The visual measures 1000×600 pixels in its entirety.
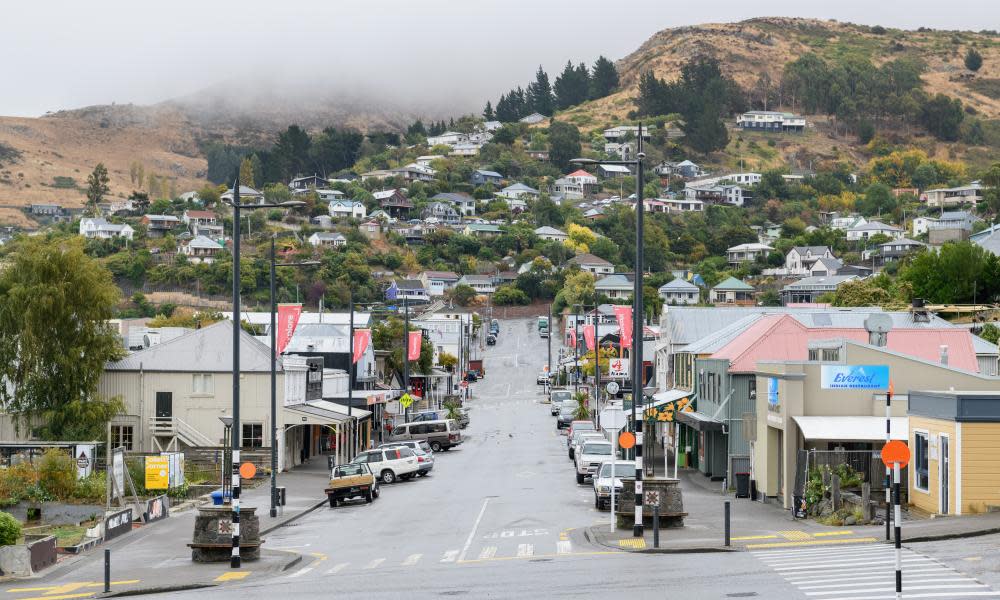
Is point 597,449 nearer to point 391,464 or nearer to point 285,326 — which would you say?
point 391,464

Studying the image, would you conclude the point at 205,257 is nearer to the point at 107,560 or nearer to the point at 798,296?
the point at 798,296

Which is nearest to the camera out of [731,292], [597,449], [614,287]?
[597,449]

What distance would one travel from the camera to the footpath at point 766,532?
92.7 feet

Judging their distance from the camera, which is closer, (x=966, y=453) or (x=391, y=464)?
(x=966, y=453)

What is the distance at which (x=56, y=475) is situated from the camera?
41.6m

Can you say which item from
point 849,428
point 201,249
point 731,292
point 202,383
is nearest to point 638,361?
point 849,428

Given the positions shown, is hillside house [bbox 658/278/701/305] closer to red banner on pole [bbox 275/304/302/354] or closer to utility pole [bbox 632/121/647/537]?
red banner on pole [bbox 275/304/302/354]

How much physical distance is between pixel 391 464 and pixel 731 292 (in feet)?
428

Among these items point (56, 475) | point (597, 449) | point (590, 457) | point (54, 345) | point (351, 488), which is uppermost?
point (54, 345)

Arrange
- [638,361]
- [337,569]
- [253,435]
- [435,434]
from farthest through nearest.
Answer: [435,434], [253,435], [638,361], [337,569]

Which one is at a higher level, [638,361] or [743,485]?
[638,361]

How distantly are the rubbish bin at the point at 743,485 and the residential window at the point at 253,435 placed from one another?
23427 millimetres

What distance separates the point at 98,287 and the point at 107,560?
35588 millimetres

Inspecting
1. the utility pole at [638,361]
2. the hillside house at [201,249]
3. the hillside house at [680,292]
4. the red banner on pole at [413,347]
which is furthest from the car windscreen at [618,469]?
the hillside house at [201,249]
